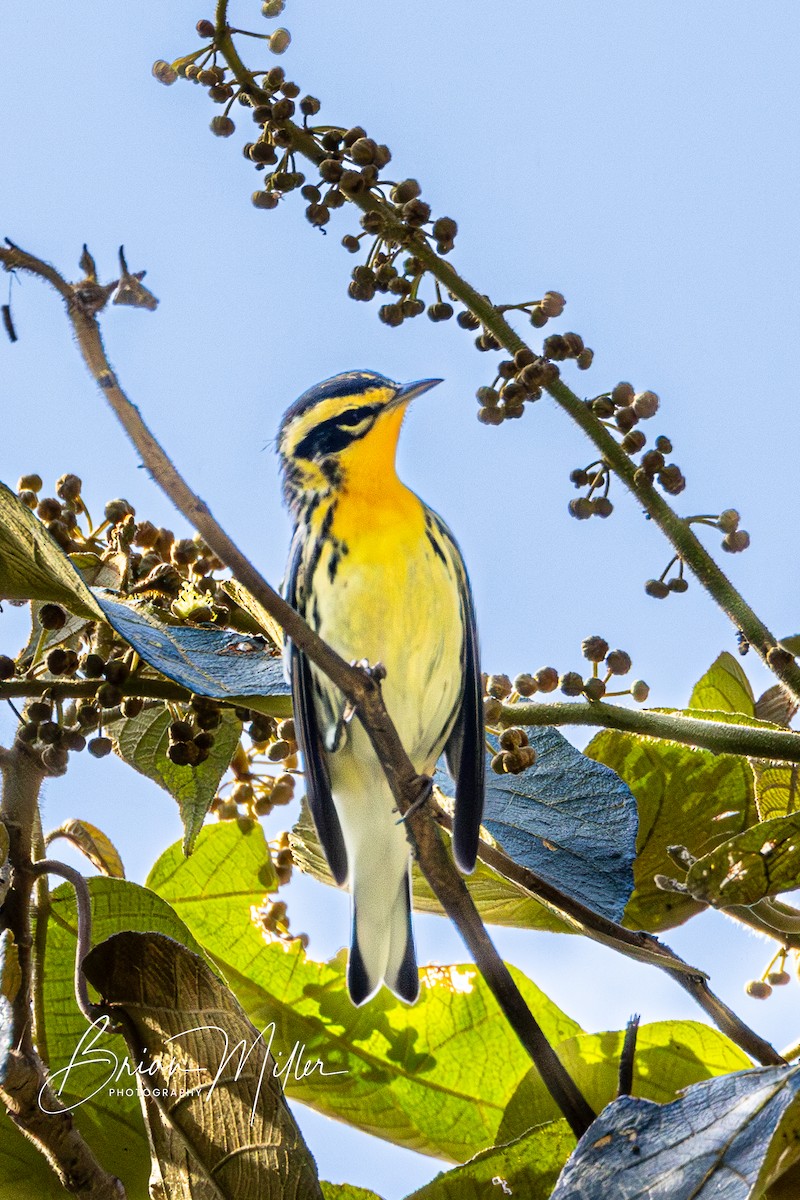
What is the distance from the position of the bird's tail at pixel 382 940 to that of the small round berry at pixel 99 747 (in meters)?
0.43

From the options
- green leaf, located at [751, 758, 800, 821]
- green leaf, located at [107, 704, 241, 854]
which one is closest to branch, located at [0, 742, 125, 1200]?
green leaf, located at [107, 704, 241, 854]

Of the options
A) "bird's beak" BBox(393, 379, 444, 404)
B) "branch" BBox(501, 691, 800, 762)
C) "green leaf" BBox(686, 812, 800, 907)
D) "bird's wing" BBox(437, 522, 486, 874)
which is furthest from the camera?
"bird's beak" BBox(393, 379, 444, 404)

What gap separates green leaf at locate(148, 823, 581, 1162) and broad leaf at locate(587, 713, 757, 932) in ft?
0.77

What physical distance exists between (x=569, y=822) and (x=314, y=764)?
437 millimetres

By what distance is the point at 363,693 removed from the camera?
1202 mm

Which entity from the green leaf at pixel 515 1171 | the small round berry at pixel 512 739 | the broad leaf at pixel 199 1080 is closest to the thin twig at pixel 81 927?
the broad leaf at pixel 199 1080

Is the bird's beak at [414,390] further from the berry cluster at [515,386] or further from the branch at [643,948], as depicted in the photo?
the branch at [643,948]

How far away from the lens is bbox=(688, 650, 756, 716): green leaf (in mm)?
1997

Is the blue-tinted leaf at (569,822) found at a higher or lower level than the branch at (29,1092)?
higher

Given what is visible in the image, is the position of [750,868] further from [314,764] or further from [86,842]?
[86,842]

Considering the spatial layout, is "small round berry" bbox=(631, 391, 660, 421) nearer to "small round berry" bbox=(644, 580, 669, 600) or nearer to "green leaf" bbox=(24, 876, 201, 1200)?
"small round berry" bbox=(644, 580, 669, 600)

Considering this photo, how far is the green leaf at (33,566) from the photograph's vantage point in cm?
130

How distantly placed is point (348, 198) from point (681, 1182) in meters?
1.16

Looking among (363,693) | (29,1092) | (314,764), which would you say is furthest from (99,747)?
(363,693)
